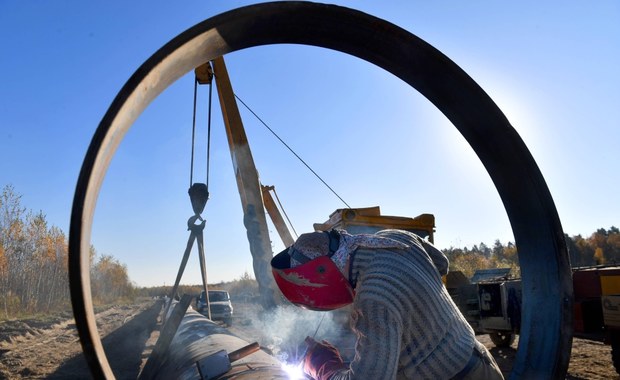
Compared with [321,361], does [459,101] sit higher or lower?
higher

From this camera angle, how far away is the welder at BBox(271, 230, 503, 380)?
5.65 feet

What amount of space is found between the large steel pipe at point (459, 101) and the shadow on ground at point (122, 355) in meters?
4.61

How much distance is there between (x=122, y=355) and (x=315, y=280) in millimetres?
12195

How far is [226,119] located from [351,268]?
17.1ft

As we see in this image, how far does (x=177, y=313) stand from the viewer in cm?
333

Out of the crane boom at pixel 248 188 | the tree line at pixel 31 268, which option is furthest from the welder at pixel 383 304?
the tree line at pixel 31 268

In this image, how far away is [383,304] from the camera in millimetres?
1734

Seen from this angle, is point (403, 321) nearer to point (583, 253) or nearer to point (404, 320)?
point (404, 320)

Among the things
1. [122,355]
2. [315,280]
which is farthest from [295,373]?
[122,355]

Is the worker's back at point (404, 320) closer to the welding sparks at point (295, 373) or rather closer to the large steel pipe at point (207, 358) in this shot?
the welding sparks at point (295, 373)

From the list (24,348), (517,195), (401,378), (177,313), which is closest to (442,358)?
(401,378)

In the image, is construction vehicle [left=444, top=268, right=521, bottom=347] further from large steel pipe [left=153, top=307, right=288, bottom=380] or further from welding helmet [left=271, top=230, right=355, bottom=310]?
welding helmet [left=271, top=230, right=355, bottom=310]

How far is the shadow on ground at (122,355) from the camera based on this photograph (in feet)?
30.7

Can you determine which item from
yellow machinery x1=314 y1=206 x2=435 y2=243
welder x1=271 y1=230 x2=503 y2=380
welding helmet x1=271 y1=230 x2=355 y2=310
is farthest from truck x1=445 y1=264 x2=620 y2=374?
welding helmet x1=271 y1=230 x2=355 y2=310
